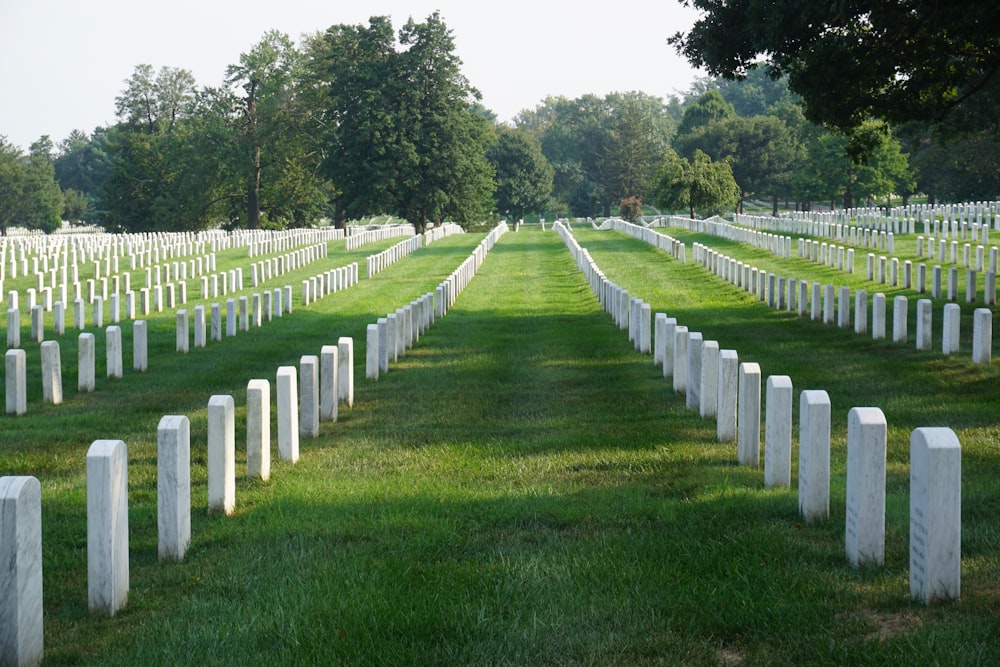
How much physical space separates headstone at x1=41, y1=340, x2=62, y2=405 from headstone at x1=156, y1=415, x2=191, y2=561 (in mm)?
8110

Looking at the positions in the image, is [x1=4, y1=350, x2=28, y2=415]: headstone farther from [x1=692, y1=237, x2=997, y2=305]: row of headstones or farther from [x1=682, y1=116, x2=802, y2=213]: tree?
[x1=682, y1=116, x2=802, y2=213]: tree

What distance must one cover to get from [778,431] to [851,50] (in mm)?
12260

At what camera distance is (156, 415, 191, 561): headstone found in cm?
704

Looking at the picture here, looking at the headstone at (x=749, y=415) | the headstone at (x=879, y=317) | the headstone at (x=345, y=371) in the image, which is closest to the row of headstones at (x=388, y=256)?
the headstone at (x=879, y=317)

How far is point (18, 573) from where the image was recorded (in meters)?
5.37

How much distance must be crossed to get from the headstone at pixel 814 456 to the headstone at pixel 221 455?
3.71m

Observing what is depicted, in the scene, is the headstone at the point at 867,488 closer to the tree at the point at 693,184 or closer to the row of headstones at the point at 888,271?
the row of headstones at the point at 888,271

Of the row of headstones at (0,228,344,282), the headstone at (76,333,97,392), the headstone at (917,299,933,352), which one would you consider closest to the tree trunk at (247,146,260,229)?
the row of headstones at (0,228,344,282)

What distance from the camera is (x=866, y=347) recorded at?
1898cm

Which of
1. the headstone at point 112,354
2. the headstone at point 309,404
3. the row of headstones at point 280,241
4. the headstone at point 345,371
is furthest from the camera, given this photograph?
the row of headstones at point 280,241

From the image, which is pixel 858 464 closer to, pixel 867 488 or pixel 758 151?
pixel 867 488

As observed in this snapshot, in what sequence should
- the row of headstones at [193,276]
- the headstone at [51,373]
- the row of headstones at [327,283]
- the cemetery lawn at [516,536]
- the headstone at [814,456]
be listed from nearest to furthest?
the cemetery lawn at [516,536], the headstone at [814,456], the headstone at [51,373], the row of headstones at [193,276], the row of headstones at [327,283]

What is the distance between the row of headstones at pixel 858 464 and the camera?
5996 mm

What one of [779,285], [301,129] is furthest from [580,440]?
[301,129]
